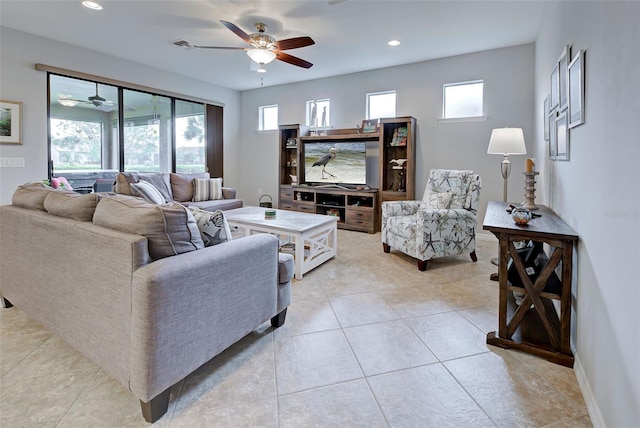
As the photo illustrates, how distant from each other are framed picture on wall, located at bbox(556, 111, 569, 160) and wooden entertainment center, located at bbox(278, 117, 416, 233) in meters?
2.56

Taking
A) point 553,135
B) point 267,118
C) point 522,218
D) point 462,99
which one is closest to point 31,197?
point 522,218

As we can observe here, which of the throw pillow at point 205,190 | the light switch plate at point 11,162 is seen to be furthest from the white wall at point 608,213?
the light switch plate at point 11,162

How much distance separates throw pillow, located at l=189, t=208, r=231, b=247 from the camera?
5.78 feet

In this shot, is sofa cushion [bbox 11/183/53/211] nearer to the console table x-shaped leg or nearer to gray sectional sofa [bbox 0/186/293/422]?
gray sectional sofa [bbox 0/186/293/422]

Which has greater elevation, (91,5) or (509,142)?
(91,5)

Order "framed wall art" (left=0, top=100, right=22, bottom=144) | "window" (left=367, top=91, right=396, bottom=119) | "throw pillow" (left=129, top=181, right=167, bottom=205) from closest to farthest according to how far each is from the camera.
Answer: "framed wall art" (left=0, top=100, right=22, bottom=144) < "throw pillow" (left=129, top=181, right=167, bottom=205) < "window" (left=367, top=91, right=396, bottom=119)

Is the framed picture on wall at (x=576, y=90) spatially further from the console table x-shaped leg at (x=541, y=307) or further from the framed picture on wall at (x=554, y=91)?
the console table x-shaped leg at (x=541, y=307)

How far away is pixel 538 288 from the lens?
1.87 m

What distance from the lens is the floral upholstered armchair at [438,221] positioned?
3324mm

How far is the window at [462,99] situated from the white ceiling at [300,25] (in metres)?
0.47

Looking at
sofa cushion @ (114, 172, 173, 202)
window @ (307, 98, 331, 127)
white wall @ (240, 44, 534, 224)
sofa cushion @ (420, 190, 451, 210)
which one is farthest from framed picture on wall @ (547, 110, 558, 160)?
sofa cushion @ (114, 172, 173, 202)

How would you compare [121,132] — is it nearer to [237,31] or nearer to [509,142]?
[237,31]

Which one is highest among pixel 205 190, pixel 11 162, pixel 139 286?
pixel 11 162

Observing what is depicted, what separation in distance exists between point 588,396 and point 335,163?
15.2ft
